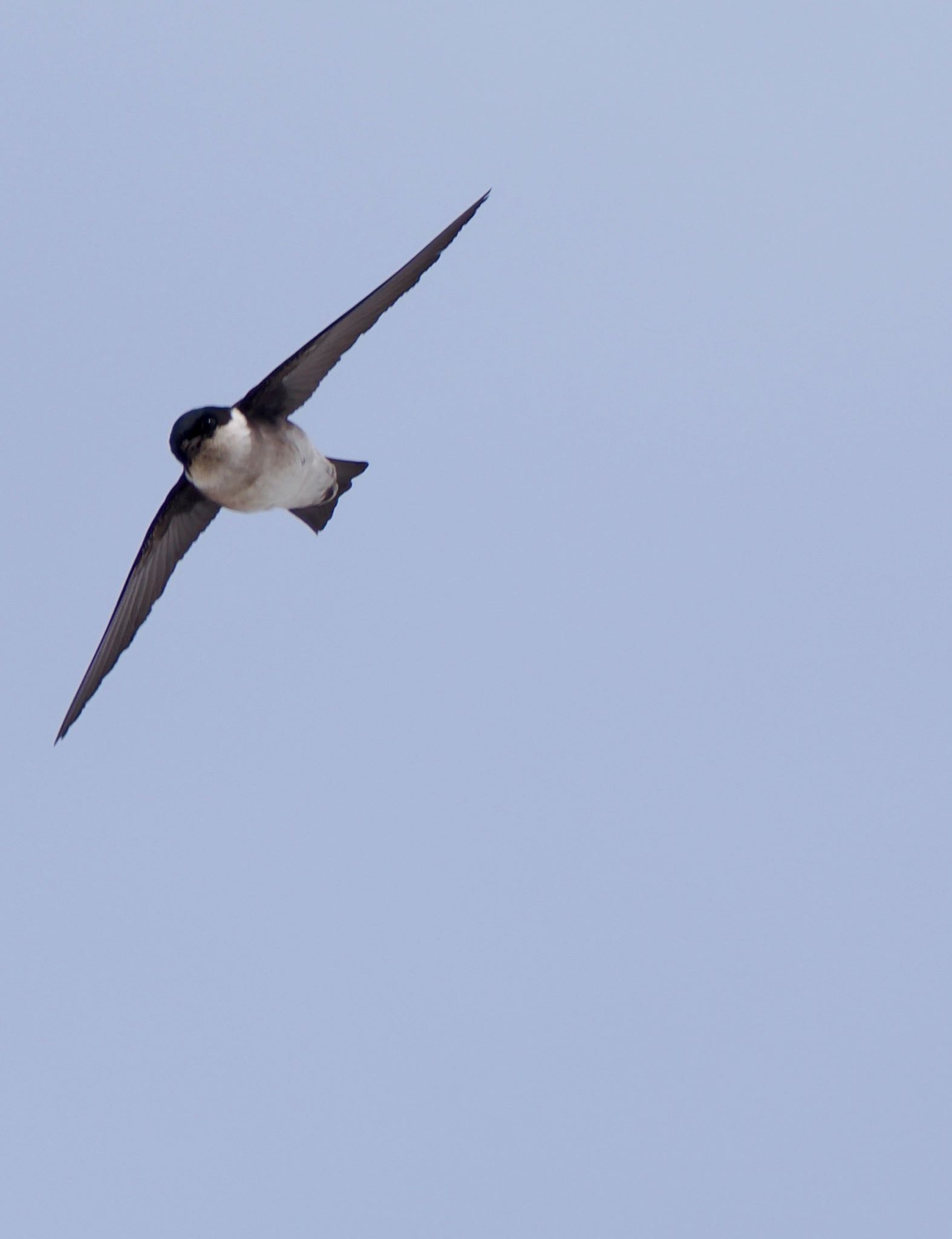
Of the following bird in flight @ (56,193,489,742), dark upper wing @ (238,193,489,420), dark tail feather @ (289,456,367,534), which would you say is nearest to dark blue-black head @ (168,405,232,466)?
bird in flight @ (56,193,489,742)

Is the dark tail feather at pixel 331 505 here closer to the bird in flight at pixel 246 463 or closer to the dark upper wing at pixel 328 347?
the bird in flight at pixel 246 463

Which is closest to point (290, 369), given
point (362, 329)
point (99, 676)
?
point (362, 329)

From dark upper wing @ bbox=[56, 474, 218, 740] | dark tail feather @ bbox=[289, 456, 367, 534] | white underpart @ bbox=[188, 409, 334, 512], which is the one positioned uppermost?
dark tail feather @ bbox=[289, 456, 367, 534]

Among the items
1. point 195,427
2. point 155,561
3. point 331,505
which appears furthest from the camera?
point 331,505

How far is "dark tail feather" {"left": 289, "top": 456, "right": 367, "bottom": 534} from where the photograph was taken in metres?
7.60

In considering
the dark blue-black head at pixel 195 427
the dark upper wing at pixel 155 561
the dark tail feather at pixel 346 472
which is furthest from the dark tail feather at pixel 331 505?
the dark blue-black head at pixel 195 427

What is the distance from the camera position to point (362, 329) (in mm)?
6848

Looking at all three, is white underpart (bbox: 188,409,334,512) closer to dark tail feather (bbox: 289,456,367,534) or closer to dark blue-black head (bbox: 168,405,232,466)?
dark blue-black head (bbox: 168,405,232,466)

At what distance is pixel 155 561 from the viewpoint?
743 centimetres

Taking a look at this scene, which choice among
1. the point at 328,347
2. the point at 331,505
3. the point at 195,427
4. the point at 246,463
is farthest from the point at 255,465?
the point at 331,505

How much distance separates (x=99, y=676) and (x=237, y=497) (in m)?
0.92

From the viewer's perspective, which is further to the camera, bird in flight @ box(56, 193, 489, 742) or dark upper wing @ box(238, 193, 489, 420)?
bird in flight @ box(56, 193, 489, 742)

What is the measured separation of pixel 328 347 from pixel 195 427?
0.58 m

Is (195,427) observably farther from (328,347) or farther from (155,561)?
(155,561)
